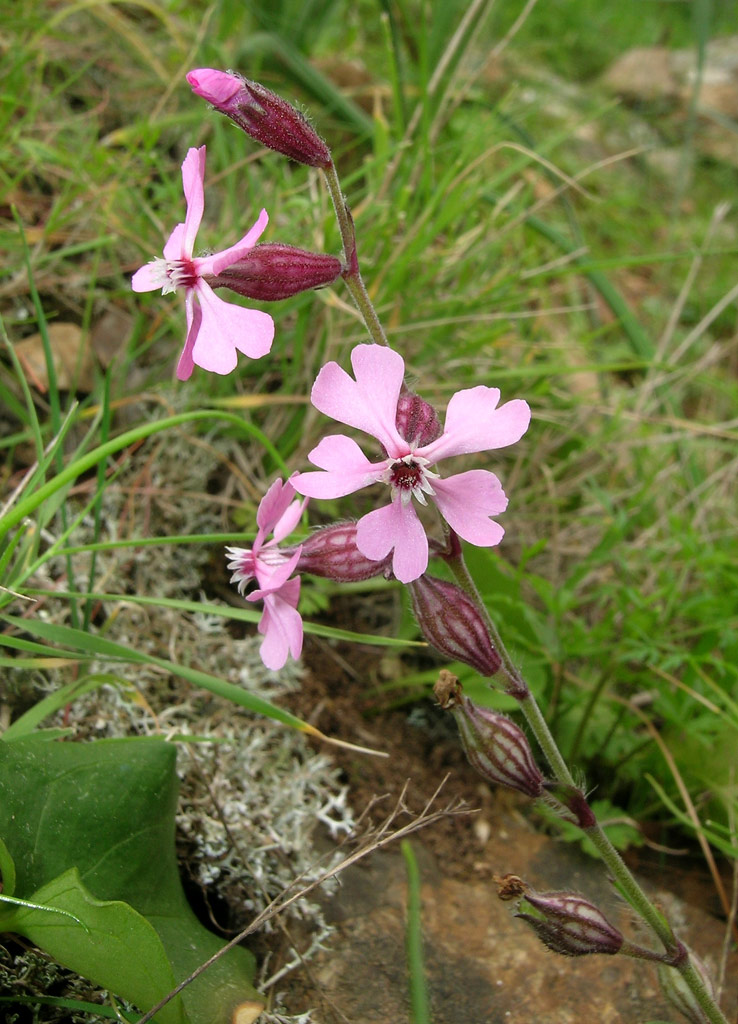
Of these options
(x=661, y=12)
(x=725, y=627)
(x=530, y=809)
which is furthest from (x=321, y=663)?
(x=661, y=12)

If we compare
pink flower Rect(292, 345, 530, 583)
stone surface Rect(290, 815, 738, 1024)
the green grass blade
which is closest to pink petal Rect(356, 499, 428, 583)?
pink flower Rect(292, 345, 530, 583)

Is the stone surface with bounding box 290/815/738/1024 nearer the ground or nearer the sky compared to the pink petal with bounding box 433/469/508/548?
nearer the ground

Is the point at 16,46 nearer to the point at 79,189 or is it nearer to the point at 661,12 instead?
the point at 79,189

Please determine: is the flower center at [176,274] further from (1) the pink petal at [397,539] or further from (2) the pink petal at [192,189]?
(1) the pink petal at [397,539]

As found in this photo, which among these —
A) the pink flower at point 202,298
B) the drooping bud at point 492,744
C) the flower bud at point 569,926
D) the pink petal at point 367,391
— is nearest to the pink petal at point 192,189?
the pink flower at point 202,298

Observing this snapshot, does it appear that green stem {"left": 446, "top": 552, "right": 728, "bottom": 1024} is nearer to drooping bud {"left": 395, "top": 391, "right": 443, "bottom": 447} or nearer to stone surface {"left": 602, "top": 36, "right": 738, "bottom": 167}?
drooping bud {"left": 395, "top": 391, "right": 443, "bottom": 447}

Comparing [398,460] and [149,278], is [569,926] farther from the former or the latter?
[149,278]
